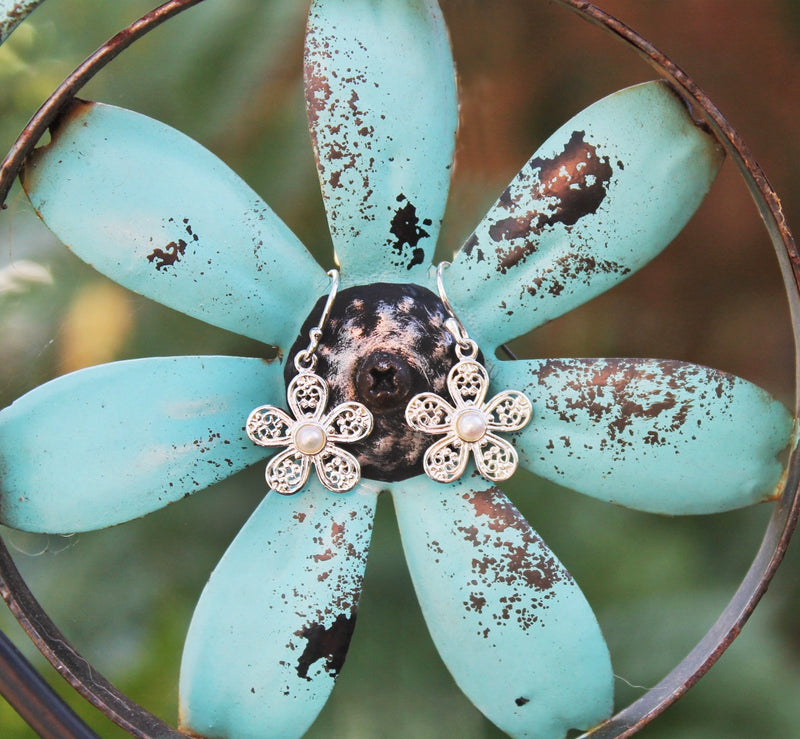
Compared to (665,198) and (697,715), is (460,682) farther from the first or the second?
(697,715)

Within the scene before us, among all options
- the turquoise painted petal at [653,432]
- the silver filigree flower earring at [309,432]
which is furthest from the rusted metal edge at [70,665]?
the turquoise painted petal at [653,432]

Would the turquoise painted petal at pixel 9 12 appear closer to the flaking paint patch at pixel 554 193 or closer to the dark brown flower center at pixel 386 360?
the dark brown flower center at pixel 386 360

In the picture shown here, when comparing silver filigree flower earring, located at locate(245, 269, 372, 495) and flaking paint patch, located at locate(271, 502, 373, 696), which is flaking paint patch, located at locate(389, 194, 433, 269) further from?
flaking paint patch, located at locate(271, 502, 373, 696)

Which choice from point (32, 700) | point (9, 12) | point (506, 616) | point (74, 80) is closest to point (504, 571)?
point (506, 616)

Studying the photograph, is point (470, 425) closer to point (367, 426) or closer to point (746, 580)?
point (367, 426)

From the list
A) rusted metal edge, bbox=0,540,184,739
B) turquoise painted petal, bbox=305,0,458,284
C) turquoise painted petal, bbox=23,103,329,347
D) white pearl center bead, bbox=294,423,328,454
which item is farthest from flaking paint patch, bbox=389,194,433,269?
rusted metal edge, bbox=0,540,184,739

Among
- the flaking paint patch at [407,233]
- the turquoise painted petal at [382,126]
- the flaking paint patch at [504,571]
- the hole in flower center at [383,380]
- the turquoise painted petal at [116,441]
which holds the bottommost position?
the flaking paint patch at [504,571]
